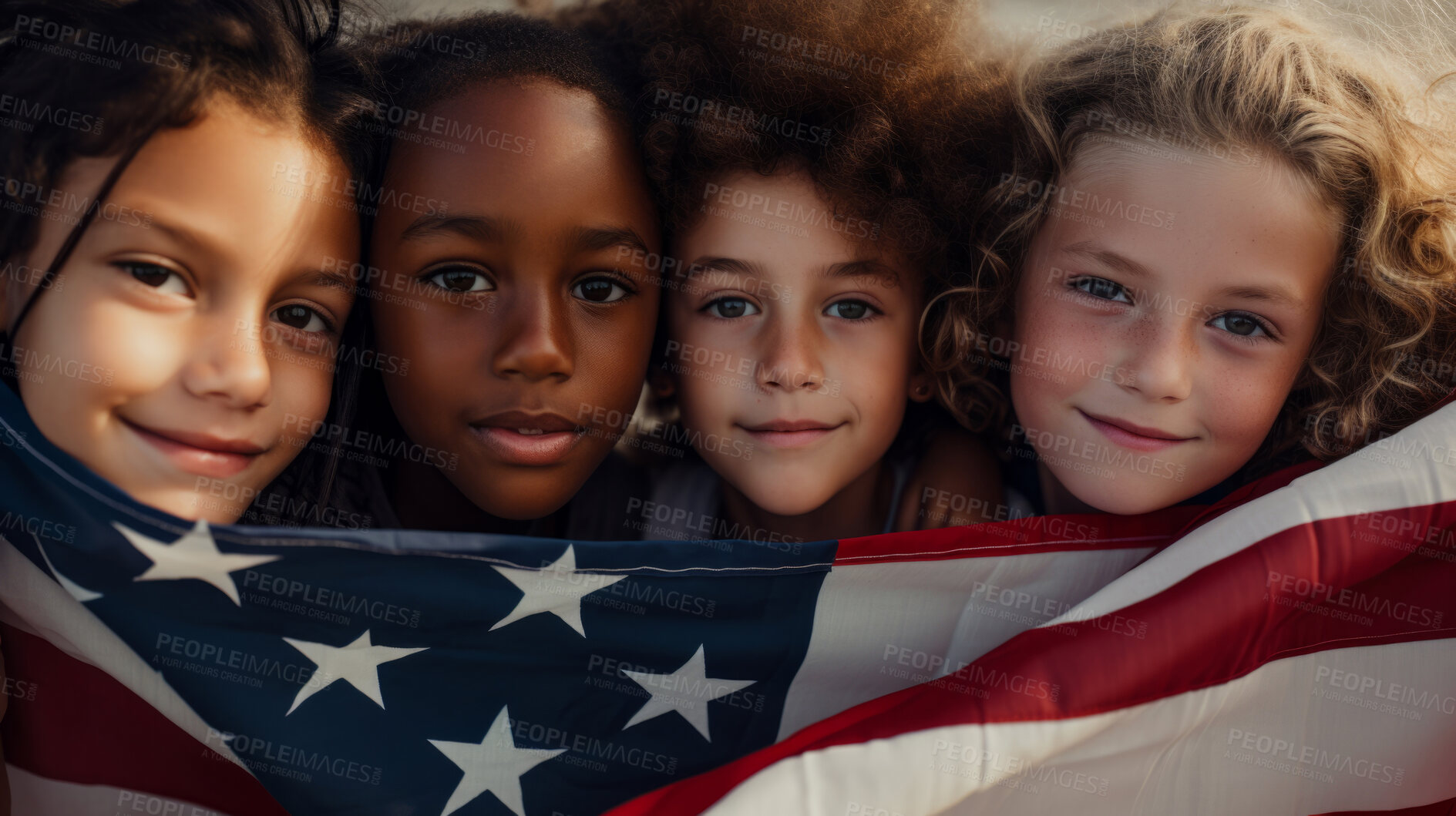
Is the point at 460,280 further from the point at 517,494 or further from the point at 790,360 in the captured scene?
the point at 790,360

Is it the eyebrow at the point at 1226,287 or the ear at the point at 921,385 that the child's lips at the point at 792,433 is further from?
the eyebrow at the point at 1226,287

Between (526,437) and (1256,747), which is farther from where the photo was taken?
(526,437)

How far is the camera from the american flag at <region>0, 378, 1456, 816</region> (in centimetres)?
136

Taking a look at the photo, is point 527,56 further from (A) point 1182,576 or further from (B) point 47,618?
(A) point 1182,576

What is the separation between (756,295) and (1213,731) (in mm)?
958

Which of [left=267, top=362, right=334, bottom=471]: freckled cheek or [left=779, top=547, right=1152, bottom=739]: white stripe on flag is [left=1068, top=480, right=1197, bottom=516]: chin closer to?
[left=779, top=547, right=1152, bottom=739]: white stripe on flag

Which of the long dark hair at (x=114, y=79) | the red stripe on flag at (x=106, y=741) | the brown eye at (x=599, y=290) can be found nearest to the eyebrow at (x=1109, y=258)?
the brown eye at (x=599, y=290)

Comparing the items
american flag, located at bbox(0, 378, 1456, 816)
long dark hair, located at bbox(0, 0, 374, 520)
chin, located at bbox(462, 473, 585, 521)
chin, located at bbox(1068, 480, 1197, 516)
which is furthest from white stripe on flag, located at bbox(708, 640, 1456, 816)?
long dark hair, located at bbox(0, 0, 374, 520)

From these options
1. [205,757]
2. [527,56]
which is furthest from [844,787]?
[527,56]

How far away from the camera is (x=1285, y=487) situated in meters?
1.50

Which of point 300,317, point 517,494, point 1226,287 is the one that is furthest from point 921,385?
point 300,317

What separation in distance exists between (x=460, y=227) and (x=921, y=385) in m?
0.81

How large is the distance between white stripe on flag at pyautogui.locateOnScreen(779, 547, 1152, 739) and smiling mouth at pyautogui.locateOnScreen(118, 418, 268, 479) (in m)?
0.91

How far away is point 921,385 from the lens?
169cm
